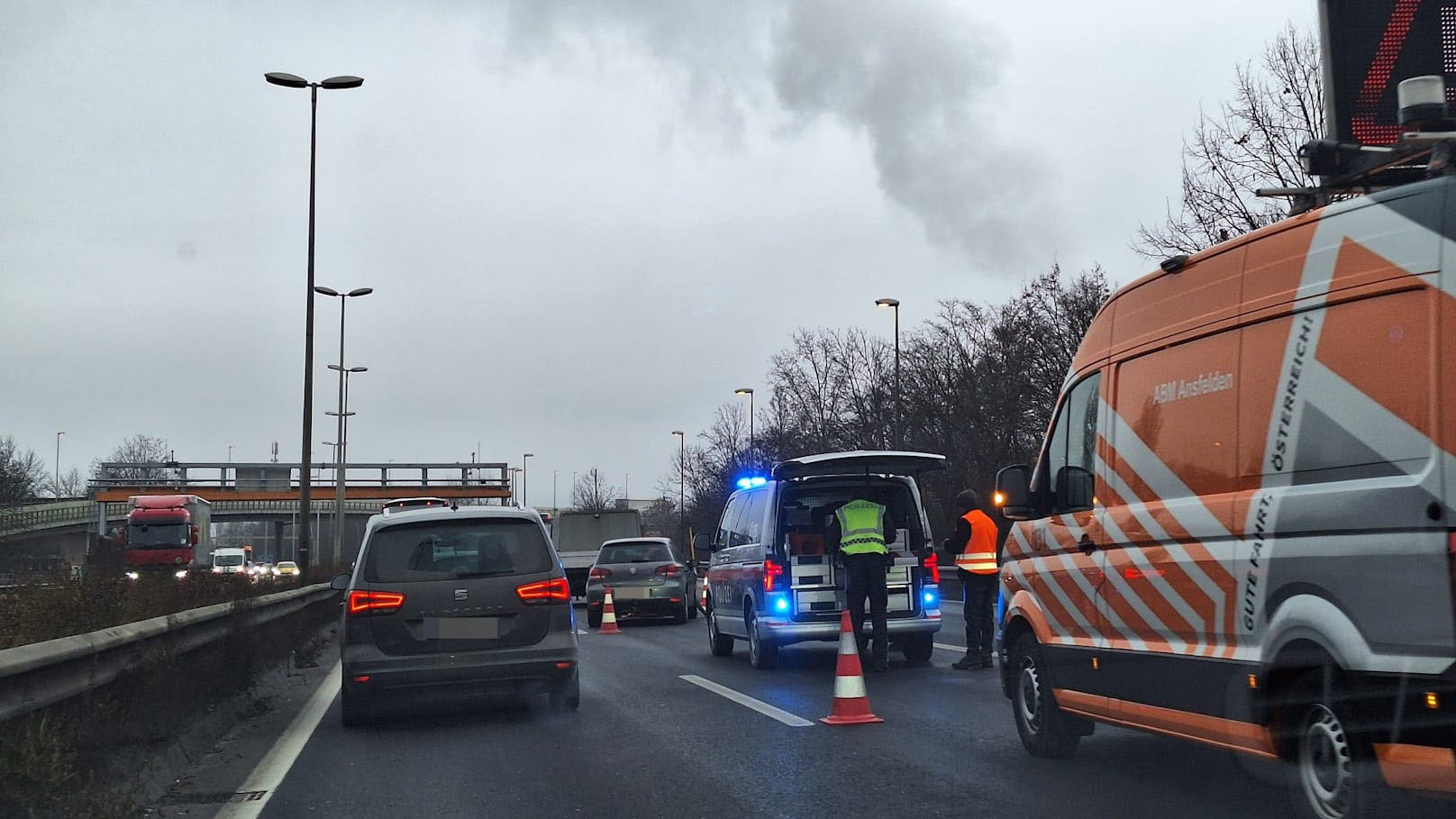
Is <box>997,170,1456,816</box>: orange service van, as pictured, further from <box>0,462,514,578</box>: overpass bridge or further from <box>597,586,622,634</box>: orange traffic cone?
<box>0,462,514,578</box>: overpass bridge

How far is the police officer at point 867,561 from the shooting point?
12594mm

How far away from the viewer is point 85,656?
614cm

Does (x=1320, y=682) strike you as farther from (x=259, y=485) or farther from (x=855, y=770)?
(x=259, y=485)

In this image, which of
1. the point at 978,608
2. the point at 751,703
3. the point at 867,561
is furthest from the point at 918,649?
the point at 751,703

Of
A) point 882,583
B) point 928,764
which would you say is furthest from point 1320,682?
point 882,583

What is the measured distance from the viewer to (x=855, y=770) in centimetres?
740

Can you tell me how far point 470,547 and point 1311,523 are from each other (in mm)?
6869

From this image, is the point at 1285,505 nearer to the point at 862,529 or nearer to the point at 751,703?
the point at 751,703

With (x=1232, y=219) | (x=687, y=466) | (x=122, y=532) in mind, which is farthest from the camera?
(x=687, y=466)

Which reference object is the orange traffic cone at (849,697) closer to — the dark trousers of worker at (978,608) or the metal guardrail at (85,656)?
the dark trousers of worker at (978,608)

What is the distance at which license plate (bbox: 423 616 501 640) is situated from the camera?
10047mm

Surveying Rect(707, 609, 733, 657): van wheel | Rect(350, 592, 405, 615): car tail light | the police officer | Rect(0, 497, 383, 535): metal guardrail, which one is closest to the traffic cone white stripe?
the police officer

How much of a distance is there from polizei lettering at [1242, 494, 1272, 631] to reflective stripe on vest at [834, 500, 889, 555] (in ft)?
23.5

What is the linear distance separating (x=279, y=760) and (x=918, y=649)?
7.20 meters
